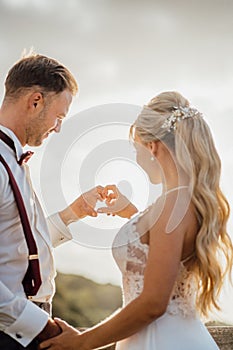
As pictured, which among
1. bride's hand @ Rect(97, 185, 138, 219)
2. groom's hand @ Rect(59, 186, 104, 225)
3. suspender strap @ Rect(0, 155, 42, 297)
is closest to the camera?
suspender strap @ Rect(0, 155, 42, 297)

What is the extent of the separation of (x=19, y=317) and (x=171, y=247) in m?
0.88

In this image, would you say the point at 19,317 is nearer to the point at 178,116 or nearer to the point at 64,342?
the point at 64,342

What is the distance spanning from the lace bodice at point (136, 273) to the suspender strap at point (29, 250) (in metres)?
0.44

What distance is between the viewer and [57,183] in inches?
188

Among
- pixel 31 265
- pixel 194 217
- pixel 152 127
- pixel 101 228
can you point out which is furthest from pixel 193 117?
pixel 31 265

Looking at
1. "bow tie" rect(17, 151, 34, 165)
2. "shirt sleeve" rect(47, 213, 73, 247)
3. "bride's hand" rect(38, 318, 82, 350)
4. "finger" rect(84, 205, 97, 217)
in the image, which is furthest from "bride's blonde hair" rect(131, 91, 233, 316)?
"shirt sleeve" rect(47, 213, 73, 247)

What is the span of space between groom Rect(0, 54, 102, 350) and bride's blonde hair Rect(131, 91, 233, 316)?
2.10 feet

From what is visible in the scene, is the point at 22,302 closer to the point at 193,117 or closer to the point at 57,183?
the point at 57,183

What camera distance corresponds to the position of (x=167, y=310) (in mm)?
4230

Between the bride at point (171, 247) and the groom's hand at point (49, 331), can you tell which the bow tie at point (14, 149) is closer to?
the bride at point (171, 247)

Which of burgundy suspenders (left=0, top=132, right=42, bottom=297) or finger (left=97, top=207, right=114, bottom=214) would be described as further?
finger (left=97, top=207, right=114, bottom=214)

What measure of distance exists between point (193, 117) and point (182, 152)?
0.25 m

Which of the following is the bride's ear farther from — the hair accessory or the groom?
the groom

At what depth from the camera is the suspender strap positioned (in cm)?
416
